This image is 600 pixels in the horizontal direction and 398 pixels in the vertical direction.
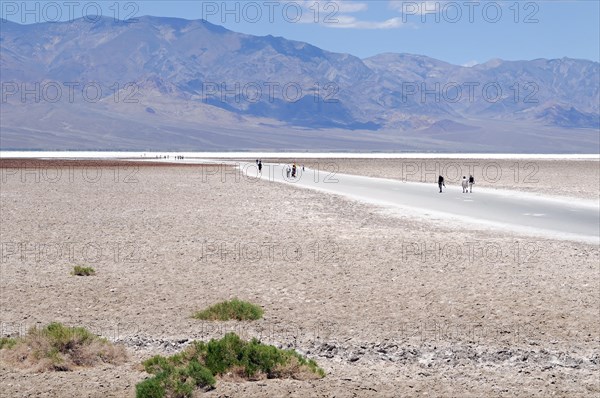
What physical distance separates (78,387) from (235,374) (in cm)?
169

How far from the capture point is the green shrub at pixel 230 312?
12375 millimetres

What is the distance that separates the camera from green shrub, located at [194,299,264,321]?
12.4m

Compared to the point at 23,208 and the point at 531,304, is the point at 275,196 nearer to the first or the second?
the point at 23,208

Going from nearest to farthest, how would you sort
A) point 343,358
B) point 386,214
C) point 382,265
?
1. point 343,358
2. point 382,265
3. point 386,214

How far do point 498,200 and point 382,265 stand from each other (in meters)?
20.6

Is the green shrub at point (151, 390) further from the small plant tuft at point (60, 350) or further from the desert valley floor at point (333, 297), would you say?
the small plant tuft at point (60, 350)

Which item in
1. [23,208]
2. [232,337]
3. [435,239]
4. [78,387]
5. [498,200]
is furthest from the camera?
[498,200]

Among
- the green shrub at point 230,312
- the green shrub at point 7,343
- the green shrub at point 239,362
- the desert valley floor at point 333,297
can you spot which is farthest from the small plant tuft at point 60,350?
the green shrub at point 230,312

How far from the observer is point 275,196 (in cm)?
3844

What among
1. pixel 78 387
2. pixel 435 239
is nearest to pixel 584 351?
pixel 78 387

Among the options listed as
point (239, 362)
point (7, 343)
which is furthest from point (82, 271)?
point (239, 362)

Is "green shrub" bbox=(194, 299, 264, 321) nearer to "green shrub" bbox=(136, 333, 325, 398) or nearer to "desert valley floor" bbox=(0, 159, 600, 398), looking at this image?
"desert valley floor" bbox=(0, 159, 600, 398)

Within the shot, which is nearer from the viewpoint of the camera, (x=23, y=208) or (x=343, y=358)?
(x=343, y=358)

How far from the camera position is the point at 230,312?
12461 mm
